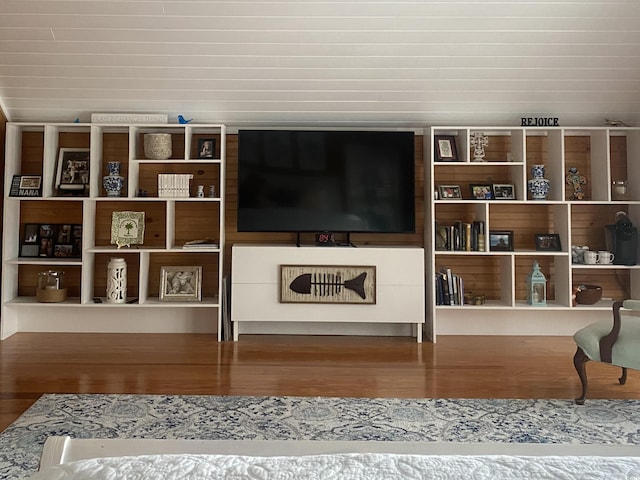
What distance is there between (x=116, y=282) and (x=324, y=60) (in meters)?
2.38

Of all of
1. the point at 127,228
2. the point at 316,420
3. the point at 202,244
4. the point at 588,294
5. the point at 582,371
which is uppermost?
the point at 127,228

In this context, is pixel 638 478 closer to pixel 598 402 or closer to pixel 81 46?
pixel 598 402

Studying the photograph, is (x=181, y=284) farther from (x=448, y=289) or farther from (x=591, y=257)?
(x=591, y=257)

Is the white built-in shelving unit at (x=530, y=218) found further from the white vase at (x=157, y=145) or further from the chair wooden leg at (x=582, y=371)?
the white vase at (x=157, y=145)

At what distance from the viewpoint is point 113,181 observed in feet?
13.5

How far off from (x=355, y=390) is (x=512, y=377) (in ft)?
3.36

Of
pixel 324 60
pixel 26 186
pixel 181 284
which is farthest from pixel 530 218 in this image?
pixel 26 186

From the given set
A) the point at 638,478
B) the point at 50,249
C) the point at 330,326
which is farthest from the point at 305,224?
the point at 638,478

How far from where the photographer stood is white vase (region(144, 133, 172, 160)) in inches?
163

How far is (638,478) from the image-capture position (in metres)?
0.77

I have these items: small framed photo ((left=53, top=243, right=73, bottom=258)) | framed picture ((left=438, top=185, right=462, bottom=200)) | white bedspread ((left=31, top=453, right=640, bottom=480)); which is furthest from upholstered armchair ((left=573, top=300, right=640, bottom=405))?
small framed photo ((left=53, top=243, right=73, bottom=258))

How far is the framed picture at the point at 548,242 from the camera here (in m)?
4.18

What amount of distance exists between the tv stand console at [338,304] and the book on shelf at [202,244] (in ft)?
1.06

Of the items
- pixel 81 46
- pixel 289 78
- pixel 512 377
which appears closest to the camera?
pixel 512 377
